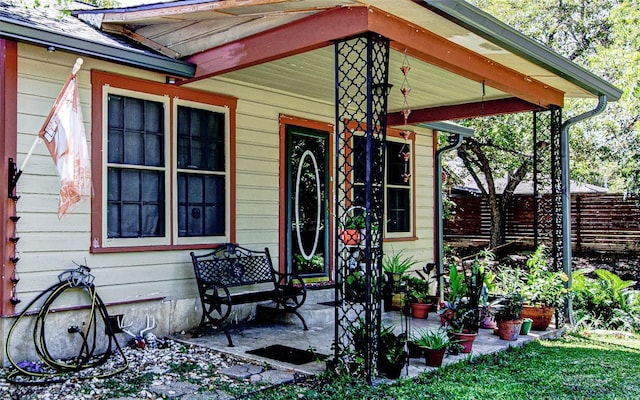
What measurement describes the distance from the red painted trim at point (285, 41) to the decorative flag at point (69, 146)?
53.5 inches

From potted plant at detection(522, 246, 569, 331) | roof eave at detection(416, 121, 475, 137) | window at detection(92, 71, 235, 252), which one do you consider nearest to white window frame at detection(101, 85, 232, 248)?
window at detection(92, 71, 235, 252)

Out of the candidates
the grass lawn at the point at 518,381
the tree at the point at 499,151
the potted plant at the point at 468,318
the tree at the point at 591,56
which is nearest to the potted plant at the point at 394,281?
the potted plant at the point at 468,318

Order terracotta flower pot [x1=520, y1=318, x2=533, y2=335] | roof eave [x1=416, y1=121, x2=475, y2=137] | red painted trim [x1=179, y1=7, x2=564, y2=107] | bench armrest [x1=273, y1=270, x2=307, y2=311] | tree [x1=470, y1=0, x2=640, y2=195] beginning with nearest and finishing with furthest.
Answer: red painted trim [x1=179, y1=7, x2=564, y2=107] → bench armrest [x1=273, y1=270, x2=307, y2=311] → terracotta flower pot [x1=520, y1=318, x2=533, y2=335] → roof eave [x1=416, y1=121, x2=475, y2=137] → tree [x1=470, y1=0, x2=640, y2=195]

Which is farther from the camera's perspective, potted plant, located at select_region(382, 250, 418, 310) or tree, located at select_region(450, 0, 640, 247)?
tree, located at select_region(450, 0, 640, 247)

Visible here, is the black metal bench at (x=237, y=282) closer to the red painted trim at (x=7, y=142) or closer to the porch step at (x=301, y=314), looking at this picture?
the porch step at (x=301, y=314)

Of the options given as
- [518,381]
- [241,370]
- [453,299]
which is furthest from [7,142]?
[518,381]

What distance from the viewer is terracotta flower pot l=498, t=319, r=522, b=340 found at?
5.82 meters

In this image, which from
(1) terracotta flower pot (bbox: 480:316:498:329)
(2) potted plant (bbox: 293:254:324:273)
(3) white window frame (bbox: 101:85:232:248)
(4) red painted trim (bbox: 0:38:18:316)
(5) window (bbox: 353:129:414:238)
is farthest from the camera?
(5) window (bbox: 353:129:414:238)

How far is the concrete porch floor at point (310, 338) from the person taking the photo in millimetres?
4691

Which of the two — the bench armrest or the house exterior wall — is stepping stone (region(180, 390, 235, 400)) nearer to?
the house exterior wall

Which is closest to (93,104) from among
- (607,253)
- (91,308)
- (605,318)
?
(91,308)

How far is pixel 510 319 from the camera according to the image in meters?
5.88

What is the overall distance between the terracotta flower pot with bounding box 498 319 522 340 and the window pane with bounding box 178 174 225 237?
3067 mm

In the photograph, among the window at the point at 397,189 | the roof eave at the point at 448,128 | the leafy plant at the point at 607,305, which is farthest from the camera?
the roof eave at the point at 448,128
